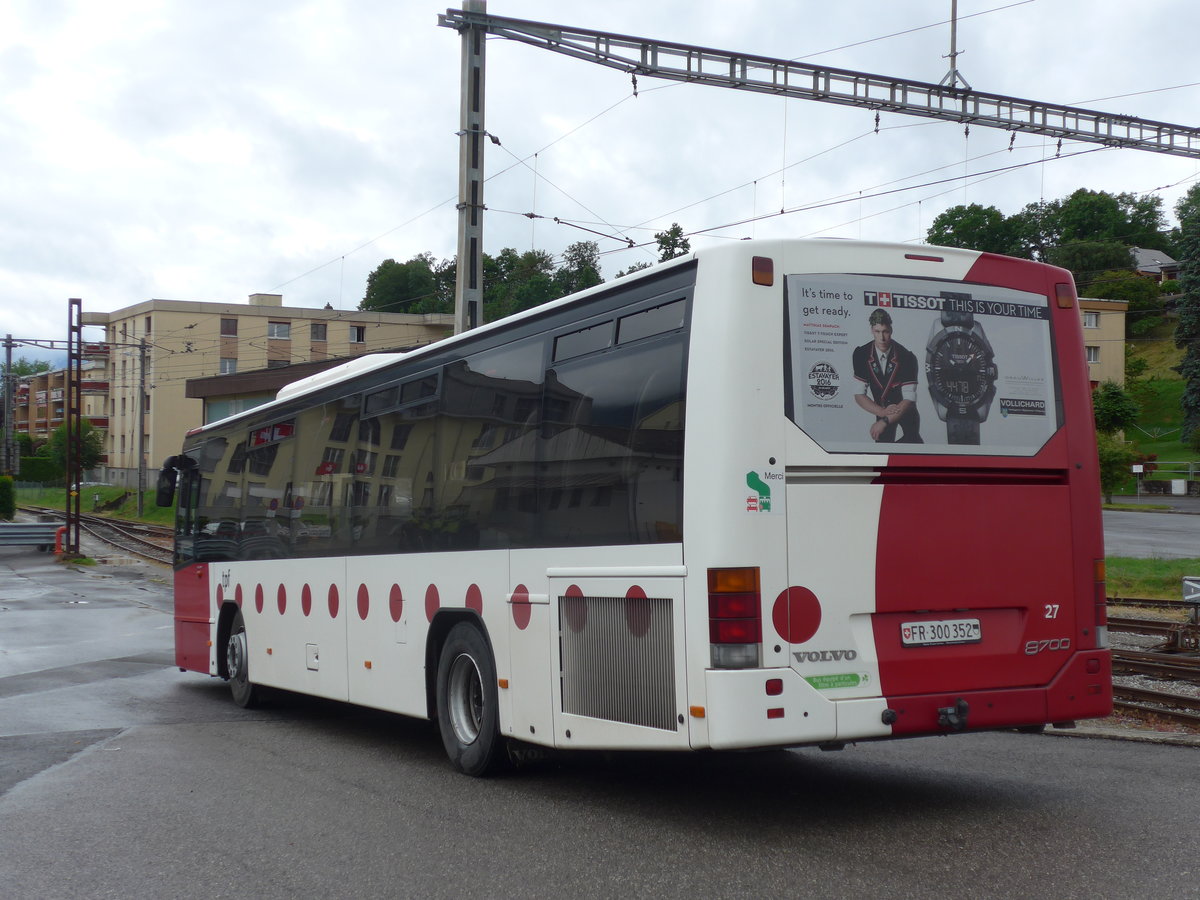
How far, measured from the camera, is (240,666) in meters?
13.7

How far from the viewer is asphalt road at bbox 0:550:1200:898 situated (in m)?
5.88

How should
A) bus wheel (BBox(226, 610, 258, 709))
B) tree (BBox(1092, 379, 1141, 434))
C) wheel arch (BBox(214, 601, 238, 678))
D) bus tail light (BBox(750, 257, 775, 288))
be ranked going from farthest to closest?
tree (BBox(1092, 379, 1141, 434))
wheel arch (BBox(214, 601, 238, 678))
bus wheel (BBox(226, 610, 258, 709))
bus tail light (BBox(750, 257, 775, 288))

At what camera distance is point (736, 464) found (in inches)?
257

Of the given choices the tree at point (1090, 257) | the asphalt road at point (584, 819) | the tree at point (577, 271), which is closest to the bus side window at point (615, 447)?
the asphalt road at point (584, 819)

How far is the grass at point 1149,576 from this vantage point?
25.0 meters

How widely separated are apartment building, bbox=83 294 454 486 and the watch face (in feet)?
273

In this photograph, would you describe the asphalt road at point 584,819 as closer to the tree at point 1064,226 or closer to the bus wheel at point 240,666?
the bus wheel at point 240,666

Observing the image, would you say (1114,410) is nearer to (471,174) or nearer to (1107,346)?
(1107,346)

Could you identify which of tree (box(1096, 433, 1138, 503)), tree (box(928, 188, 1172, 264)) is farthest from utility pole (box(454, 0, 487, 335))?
tree (box(928, 188, 1172, 264))

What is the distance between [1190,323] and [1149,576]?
60.0 meters

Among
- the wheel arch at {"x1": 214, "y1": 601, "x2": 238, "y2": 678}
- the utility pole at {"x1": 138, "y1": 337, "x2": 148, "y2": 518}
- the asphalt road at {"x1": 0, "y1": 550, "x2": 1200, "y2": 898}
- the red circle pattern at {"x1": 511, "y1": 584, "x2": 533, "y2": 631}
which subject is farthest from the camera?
Answer: the utility pole at {"x1": 138, "y1": 337, "x2": 148, "y2": 518}

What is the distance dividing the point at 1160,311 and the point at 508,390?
337ft

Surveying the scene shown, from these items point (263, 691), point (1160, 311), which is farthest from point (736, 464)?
point (1160, 311)

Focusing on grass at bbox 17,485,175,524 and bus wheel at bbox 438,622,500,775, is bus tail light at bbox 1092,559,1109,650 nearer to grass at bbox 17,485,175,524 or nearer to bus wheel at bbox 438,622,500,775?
bus wheel at bbox 438,622,500,775
